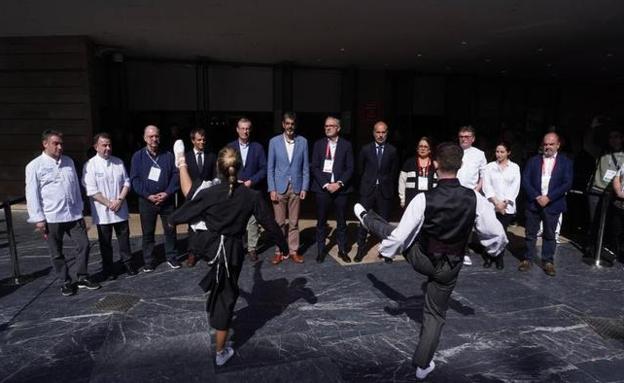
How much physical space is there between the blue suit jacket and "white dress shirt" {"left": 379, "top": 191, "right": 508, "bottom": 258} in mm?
2476

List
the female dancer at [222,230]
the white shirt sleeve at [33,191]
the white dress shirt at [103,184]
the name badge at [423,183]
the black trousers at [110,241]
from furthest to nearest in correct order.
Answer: the name badge at [423,183], the black trousers at [110,241], the white dress shirt at [103,184], the white shirt sleeve at [33,191], the female dancer at [222,230]

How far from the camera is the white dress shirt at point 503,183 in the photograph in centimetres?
507

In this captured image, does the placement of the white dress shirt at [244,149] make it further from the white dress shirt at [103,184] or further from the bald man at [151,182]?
the white dress shirt at [103,184]

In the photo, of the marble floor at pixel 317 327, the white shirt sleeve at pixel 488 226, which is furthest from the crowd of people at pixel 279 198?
the marble floor at pixel 317 327

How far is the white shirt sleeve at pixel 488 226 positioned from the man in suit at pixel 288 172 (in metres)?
2.68

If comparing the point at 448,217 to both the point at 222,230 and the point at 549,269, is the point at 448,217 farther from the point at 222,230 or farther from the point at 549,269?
the point at 549,269

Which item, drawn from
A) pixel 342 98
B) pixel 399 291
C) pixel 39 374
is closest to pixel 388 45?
pixel 342 98

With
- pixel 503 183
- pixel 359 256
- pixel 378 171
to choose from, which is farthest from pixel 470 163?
pixel 359 256

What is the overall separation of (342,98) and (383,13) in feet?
19.4

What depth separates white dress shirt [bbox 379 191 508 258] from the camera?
8.66 feet

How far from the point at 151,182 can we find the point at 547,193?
4.69 meters

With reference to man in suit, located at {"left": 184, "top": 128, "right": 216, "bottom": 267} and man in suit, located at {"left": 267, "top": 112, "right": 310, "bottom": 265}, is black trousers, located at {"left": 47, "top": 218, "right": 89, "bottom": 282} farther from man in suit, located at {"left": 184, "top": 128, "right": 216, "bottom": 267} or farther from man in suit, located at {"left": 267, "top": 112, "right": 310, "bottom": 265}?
man in suit, located at {"left": 267, "top": 112, "right": 310, "bottom": 265}

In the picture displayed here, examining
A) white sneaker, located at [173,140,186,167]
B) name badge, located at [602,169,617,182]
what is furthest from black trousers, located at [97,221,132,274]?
name badge, located at [602,169,617,182]

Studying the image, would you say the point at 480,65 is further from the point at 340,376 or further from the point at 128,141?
the point at 340,376
